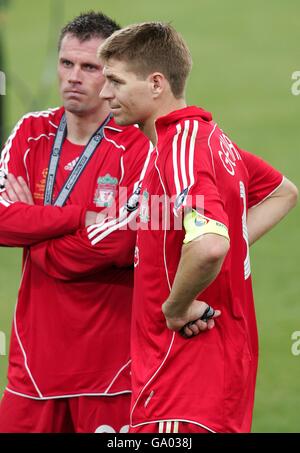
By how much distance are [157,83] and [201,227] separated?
77 cm

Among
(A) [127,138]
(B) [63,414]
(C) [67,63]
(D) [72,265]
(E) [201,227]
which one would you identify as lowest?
(B) [63,414]

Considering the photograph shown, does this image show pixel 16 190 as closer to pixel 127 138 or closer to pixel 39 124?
pixel 39 124

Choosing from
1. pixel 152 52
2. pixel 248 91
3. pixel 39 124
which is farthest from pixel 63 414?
pixel 248 91

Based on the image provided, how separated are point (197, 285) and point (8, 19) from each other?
87.1 ft

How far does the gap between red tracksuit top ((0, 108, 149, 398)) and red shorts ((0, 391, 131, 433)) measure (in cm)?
5

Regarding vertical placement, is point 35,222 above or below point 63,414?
above

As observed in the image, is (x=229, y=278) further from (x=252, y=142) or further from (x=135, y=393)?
(x=252, y=142)

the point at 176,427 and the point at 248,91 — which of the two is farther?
the point at 248,91

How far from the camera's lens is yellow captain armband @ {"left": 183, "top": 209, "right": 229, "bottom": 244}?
182 inches

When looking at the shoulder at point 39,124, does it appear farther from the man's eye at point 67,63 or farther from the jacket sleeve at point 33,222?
the jacket sleeve at point 33,222

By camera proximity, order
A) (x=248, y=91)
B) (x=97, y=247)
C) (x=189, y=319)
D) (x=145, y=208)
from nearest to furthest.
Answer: (x=189, y=319) < (x=145, y=208) < (x=97, y=247) < (x=248, y=91)

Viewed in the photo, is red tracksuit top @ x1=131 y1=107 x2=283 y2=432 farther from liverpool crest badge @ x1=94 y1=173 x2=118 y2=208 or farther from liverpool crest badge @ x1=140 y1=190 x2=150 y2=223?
liverpool crest badge @ x1=94 y1=173 x2=118 y2=208

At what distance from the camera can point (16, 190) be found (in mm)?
5867

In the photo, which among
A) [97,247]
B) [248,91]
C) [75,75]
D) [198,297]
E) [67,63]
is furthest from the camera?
[248,91]
